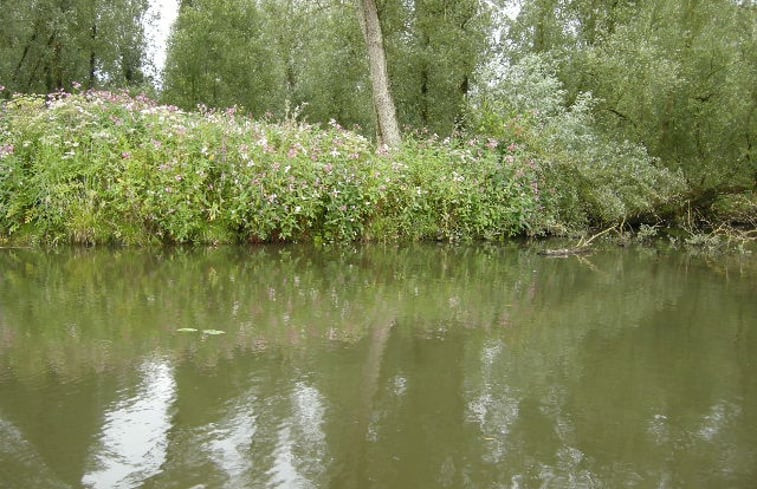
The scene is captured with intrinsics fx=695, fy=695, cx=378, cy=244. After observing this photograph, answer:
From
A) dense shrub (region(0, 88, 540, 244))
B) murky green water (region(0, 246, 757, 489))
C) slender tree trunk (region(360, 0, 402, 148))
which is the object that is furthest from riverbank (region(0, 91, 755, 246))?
slender tree trunk (region(360, 0, 402, 148))

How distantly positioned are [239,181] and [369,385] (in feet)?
26.4

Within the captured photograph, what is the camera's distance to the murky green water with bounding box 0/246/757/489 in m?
3.19

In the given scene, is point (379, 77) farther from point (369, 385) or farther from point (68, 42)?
point (68, 42)

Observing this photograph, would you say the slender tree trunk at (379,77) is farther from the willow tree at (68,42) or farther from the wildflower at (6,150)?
the willow tree at (68,42)

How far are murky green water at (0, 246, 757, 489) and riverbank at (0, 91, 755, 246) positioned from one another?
3227mm

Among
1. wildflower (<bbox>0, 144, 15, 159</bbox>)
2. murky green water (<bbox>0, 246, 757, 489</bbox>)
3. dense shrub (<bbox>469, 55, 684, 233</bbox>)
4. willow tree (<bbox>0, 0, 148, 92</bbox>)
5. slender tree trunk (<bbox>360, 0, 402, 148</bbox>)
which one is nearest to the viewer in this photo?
murky green water (<bbox>0, 246, 757, 489</bbox>)

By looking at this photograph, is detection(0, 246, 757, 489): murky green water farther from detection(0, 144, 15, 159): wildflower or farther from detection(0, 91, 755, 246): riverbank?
detection(0, 144, 15, 159): wildflower

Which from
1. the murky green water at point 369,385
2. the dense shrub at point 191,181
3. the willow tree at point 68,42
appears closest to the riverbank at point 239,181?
the dense shrub at point 191,181

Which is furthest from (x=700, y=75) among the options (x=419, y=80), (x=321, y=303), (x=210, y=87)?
(x=210, y=87)

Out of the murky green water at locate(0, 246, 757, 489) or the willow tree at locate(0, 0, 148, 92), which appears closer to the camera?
the murky green water at locate(0, 246, 757, 489)

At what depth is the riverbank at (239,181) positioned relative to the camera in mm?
11258

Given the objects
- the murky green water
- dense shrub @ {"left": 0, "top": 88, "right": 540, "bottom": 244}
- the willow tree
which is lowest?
the murky green water

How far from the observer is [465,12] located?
2455 centimetres

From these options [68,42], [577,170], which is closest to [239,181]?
[577,170]
